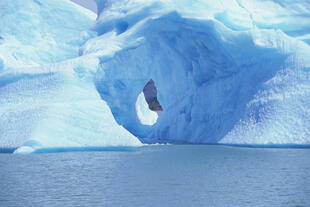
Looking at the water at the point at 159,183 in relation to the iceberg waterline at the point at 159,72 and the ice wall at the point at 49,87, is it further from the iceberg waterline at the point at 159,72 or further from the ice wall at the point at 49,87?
the iceberg waterline at the point at 159,72

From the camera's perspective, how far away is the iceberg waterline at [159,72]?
372 inches

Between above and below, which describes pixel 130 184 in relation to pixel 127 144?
above

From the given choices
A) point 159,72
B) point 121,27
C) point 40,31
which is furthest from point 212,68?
point 40,31


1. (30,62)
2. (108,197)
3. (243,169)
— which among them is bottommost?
(30,62)

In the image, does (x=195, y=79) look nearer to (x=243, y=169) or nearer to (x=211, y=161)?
(x=211, y=161)

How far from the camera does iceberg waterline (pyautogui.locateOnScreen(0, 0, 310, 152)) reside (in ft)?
31.0

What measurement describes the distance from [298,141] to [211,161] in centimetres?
291

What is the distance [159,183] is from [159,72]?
1012cm

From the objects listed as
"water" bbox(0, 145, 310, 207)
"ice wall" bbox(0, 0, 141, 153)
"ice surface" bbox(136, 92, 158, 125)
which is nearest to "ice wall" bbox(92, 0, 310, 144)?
"ice wall" bbox(0, 0, 141, 153)

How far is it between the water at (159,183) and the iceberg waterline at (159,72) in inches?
99.9

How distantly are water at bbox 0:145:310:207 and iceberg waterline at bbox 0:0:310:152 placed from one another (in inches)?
99.9

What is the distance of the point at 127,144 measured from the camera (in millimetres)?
9500

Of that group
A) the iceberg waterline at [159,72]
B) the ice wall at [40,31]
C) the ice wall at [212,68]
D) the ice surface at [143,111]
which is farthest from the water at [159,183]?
the ice surface at [143,111]

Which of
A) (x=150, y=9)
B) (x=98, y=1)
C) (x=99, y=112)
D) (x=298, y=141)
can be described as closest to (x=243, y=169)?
(x=298, y=141)
